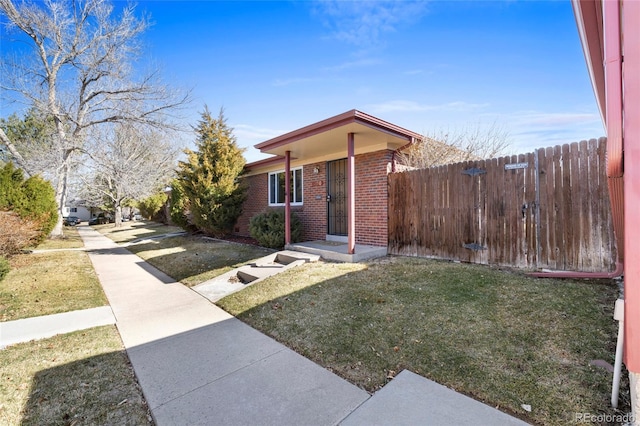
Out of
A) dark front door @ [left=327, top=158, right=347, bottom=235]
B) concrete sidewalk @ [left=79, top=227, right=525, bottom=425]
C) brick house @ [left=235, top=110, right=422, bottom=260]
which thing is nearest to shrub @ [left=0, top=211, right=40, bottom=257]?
concrete sidewalk @ [left=79, top=227, right=525, bottom=425]

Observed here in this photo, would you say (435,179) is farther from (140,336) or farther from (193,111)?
(193,111)

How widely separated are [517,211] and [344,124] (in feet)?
11.9

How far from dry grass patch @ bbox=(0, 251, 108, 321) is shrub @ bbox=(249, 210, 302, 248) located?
4213mm

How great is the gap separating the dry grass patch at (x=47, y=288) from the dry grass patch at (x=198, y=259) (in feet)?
5.10

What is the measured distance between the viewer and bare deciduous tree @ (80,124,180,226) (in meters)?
14.7

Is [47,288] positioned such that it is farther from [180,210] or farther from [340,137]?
[180,210]

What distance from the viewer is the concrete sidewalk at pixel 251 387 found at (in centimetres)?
209

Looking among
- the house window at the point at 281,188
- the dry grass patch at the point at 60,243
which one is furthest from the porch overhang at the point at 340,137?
the dry grass patch at the point at 60,243

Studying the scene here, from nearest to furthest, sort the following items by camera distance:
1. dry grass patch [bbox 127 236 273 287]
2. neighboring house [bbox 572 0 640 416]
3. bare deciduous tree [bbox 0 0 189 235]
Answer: neighboring house [bbox 572 0 640 416] → dry grass patch [bbox 127 236 273 287] → bare deciduous tree [bbox 0 0 189 235]

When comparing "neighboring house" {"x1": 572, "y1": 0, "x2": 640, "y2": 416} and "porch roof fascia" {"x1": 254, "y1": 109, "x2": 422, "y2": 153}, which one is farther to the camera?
"porch roof fascia" {"x1": 254, "y1": 109, "x2": 422, "y2": 153}

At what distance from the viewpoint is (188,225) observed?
45.4 ft

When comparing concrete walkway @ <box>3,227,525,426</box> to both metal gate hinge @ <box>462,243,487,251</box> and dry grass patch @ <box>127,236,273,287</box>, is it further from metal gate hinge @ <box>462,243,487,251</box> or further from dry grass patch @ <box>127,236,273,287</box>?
metal gate hinge @ <box>462,243,487,251</box>

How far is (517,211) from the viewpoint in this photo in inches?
203

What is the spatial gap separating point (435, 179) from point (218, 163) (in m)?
8.47
